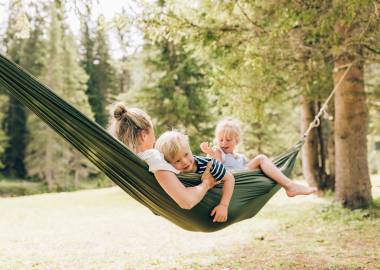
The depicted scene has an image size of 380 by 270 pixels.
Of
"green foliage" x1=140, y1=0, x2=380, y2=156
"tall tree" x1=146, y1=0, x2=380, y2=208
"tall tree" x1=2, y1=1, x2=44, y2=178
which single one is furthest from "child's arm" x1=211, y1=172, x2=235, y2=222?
"tall tree" x1=2, y1=1, x2=44, y2=178

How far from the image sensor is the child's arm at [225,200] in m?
2.60

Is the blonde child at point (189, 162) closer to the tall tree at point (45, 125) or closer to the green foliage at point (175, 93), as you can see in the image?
the green foliage at point (175, 93)

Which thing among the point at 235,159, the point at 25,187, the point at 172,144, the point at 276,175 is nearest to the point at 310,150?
the point at 235,159

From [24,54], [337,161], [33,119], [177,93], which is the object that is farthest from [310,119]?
[24,54]

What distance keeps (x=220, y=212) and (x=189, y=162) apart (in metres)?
0.37

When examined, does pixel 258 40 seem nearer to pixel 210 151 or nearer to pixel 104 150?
pixel 210 151

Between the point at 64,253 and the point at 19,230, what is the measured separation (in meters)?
2.01

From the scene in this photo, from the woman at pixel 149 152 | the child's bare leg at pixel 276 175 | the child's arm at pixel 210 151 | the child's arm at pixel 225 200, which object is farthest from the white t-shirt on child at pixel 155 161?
the child's bare leg at pixel 276 175

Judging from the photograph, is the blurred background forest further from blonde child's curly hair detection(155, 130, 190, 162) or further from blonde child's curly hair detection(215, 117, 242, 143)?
blonde child's curly hair detection(155, 130, 190, 162)

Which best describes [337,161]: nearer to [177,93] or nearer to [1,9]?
[1,9]

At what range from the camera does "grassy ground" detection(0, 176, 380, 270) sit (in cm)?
409

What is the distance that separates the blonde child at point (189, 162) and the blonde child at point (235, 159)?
62 cm

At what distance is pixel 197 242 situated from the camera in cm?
505

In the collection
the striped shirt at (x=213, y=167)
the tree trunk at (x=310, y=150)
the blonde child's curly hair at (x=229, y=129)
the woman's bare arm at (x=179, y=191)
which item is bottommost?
the woman's bare arm at (x=179, y=191)
